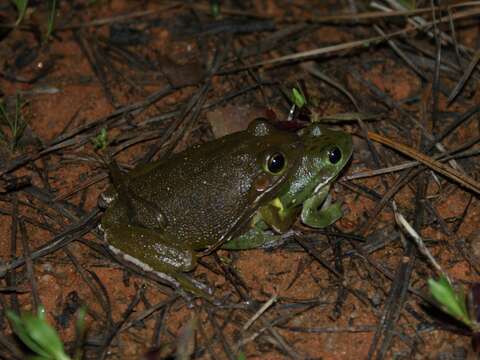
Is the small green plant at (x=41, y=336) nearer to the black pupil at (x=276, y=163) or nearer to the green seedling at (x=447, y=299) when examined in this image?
the black pupil at (x=276, y=163)

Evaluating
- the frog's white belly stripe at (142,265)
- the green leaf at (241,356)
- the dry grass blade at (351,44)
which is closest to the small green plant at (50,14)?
the dry grass blade at (351,44)

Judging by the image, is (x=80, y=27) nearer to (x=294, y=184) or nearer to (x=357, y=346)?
(x=294, y=184)

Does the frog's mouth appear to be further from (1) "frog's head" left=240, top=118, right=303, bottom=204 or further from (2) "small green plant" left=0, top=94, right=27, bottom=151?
(2) "small green plant" left=0, top=94, right=27, bottom=151

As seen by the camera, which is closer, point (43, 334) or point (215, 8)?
point (43, 334)

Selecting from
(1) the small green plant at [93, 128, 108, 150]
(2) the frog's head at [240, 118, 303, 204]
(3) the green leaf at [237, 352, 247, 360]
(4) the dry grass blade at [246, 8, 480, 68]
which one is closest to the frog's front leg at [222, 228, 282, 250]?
(2) the frog's head at [240, 118, 303, 204]

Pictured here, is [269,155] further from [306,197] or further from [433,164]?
[433,164]

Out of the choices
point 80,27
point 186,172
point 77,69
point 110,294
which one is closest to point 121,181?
point 186,172

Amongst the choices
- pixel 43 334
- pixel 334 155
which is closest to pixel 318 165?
pixel 334 155
